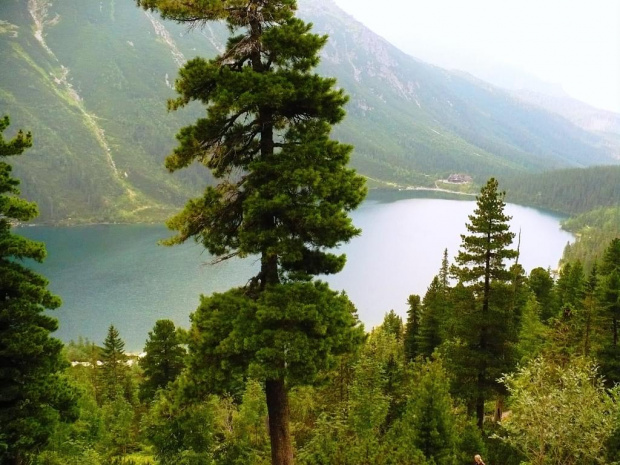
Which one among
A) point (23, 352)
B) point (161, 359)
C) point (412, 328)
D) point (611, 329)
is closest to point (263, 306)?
point (23, 352)

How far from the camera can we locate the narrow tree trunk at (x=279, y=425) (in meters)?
11.8

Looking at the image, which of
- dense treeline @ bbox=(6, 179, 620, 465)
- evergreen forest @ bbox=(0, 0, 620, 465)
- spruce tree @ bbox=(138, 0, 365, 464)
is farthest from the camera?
dense treeline @ bbox=(6, 179, 620, 465)

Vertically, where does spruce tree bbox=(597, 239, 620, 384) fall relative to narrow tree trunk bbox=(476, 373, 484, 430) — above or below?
above

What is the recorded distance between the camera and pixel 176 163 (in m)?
11.7

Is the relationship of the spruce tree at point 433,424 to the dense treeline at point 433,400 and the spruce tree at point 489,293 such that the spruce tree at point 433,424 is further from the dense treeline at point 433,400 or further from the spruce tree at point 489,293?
the spruce tree at point 489,293

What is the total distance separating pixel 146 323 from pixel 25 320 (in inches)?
3228

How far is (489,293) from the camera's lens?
2314 cm

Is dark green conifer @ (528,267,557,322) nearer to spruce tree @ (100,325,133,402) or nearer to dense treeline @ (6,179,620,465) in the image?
dense treeline @ (6,179,620,465)

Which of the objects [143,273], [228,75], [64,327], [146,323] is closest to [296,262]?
[228,75]

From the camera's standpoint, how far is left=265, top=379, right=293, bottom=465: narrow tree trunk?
1182 centimetres

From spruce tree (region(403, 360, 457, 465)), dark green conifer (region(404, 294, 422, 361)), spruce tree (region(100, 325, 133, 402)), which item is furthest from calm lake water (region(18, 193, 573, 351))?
spruce tree (region(403, 360, 457, 465))

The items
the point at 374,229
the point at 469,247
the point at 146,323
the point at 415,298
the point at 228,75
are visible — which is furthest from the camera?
the point at 374,229

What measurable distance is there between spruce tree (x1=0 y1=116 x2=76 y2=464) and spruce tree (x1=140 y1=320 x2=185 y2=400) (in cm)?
2007

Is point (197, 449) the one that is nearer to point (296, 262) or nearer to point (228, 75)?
point (296, 262)
